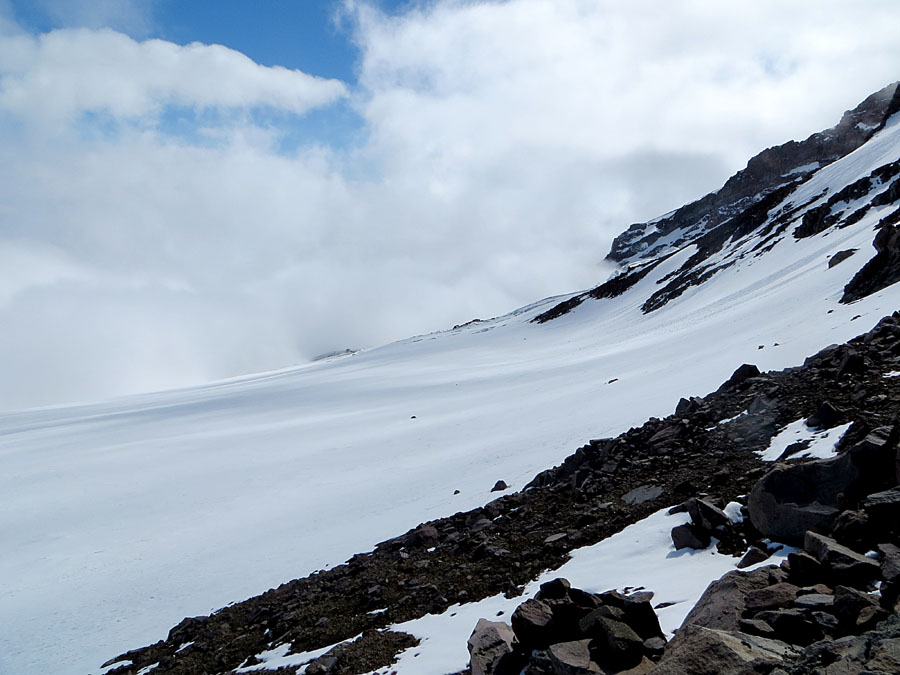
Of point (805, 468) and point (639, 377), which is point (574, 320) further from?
point (805, 468)

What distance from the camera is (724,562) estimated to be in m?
6.23

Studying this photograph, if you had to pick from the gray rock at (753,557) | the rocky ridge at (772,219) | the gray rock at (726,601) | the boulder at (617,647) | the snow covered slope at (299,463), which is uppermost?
the rocky ridge at (772,219)

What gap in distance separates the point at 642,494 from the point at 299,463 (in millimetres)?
14286

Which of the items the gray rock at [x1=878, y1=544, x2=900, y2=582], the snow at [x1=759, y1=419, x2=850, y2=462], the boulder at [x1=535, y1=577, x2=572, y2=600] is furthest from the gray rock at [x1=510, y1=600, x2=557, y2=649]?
the snow at [x1=759, y1=419, x2=850, y2=462]

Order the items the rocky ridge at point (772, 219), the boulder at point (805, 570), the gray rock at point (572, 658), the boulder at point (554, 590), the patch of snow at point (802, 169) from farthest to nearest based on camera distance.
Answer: the patch of snow at point (802, 169), the rocky ridge at point (772, 219), the boulder at point (554, 590), the boulder at point (805, 570), the gray rock at point (572, 658)

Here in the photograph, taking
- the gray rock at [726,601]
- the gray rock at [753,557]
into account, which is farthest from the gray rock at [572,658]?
the gray rock at [753,557]

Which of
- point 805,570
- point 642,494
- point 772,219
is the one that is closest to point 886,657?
point 805,570

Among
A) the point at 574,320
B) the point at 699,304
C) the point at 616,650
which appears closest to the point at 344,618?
the point at 616,650

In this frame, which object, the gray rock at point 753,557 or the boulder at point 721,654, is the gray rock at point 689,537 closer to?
the gray rock at point 753,557

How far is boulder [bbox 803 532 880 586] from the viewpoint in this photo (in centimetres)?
434

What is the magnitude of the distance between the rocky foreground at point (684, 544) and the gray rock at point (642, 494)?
0.05 meters

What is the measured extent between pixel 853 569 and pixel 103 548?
56.9 ft

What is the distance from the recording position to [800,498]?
6176mm

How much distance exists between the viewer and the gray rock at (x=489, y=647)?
519 centimetres
